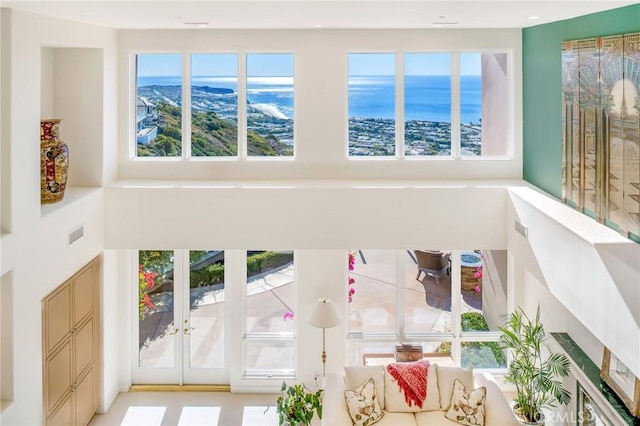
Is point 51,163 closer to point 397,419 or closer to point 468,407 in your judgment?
point 397,419

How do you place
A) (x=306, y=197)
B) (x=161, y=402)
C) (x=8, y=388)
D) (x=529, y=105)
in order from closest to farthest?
(x=8, y=388)
(x=306, y=197)
(x=529, y=105)
(x=161, y=402)

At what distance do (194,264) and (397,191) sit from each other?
3032mm

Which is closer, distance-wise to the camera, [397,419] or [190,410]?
[397,419]

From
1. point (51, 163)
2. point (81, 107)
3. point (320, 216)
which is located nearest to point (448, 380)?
point (320, 216)

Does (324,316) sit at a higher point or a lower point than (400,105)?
lower

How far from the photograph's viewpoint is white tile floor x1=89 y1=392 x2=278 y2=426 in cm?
653

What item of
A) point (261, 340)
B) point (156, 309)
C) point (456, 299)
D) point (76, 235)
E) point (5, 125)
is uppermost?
point (5, 125)

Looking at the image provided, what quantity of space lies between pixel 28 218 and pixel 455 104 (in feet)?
16.7

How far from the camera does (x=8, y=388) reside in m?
4.35

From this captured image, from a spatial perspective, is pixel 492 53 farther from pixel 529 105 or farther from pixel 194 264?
pixel 194 264

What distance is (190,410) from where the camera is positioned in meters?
6.80

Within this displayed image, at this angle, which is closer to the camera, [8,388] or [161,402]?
[8,388]

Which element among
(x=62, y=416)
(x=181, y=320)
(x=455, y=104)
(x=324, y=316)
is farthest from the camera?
(x=181, y=320)

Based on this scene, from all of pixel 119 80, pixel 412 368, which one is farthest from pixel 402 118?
pixel 119 80
